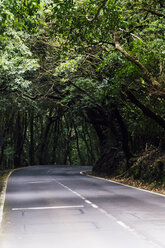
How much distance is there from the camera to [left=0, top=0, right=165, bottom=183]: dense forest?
15258mm

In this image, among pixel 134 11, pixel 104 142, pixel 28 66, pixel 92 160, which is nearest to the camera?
pixel 134 11

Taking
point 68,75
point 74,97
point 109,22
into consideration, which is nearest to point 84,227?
point 109,22

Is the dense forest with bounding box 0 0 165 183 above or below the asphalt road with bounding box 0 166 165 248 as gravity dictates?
above

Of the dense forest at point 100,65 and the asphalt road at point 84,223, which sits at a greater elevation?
the dense forest at point 100,65

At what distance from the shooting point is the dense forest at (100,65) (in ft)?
50.1

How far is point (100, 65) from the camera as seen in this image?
19438 millimetres

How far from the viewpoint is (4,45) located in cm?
1620

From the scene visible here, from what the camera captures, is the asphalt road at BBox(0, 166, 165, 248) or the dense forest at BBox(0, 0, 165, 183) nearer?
the asphalt road at BBox(0, 166, 165, 248)

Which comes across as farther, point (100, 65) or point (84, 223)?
point (100, 65)

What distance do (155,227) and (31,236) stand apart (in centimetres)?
300

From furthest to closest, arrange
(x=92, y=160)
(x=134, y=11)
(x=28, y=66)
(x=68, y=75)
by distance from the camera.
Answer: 1. (x=92, y=160)
2. (x=68, y=75)
3. (x=28, y=66)
4. (x=134, y=11)

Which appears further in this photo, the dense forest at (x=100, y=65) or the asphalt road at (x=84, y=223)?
the dense forest at (x=100, y=65)

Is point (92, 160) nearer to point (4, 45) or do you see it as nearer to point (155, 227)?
point (4, 45)

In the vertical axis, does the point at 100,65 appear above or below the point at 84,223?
above
